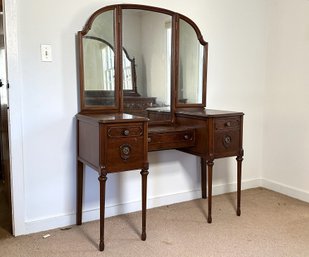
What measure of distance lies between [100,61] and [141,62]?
1.07ft

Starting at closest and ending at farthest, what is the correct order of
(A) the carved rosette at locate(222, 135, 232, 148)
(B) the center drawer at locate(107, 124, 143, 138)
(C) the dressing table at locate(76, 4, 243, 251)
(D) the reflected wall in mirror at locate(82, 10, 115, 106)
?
(B) the center drawer at locate(107, 124, 143, 138) → (C) the dressing table at locate(76, 4, 243, 251) → (D) the reflected wall in mirror at locate(82, 10, 115, 106) → (A) the carved rosette at locate(222, 135, 232, 148)

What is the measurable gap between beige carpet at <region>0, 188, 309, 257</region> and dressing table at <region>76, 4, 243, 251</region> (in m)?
0.11

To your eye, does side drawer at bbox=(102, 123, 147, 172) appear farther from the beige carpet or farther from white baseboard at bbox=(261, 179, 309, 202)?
white baseboard at bbox=(261, 179, 309, 202)

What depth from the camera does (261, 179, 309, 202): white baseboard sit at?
2832mm

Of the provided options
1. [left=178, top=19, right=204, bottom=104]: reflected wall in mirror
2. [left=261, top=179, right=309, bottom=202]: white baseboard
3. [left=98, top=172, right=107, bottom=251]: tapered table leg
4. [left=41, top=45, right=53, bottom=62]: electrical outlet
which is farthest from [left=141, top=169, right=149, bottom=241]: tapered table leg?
[left=261, top=179, right=309, bottom=202]: white baseboard

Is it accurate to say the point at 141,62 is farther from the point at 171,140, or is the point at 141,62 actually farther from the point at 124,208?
the point at 124,208

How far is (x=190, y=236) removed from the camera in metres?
2.16

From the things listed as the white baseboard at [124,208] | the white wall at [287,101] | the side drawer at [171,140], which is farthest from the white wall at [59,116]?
the side drawer at [171,140]

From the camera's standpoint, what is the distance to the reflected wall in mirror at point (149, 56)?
239 cm

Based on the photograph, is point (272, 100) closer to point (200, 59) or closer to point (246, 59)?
point (246, 59)

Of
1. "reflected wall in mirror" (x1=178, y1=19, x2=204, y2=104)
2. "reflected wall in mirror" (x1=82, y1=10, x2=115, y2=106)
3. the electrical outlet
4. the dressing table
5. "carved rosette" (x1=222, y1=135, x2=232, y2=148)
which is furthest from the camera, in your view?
"reflected wall in mirror" (x1=178, y1=19, x2=204, y2=104)

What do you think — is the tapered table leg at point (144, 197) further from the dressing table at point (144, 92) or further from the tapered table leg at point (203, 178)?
the tapered table leg at point (203, 178)

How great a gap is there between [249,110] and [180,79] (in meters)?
0.88

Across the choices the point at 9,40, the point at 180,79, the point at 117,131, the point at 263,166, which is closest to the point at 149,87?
the point at 180,79
